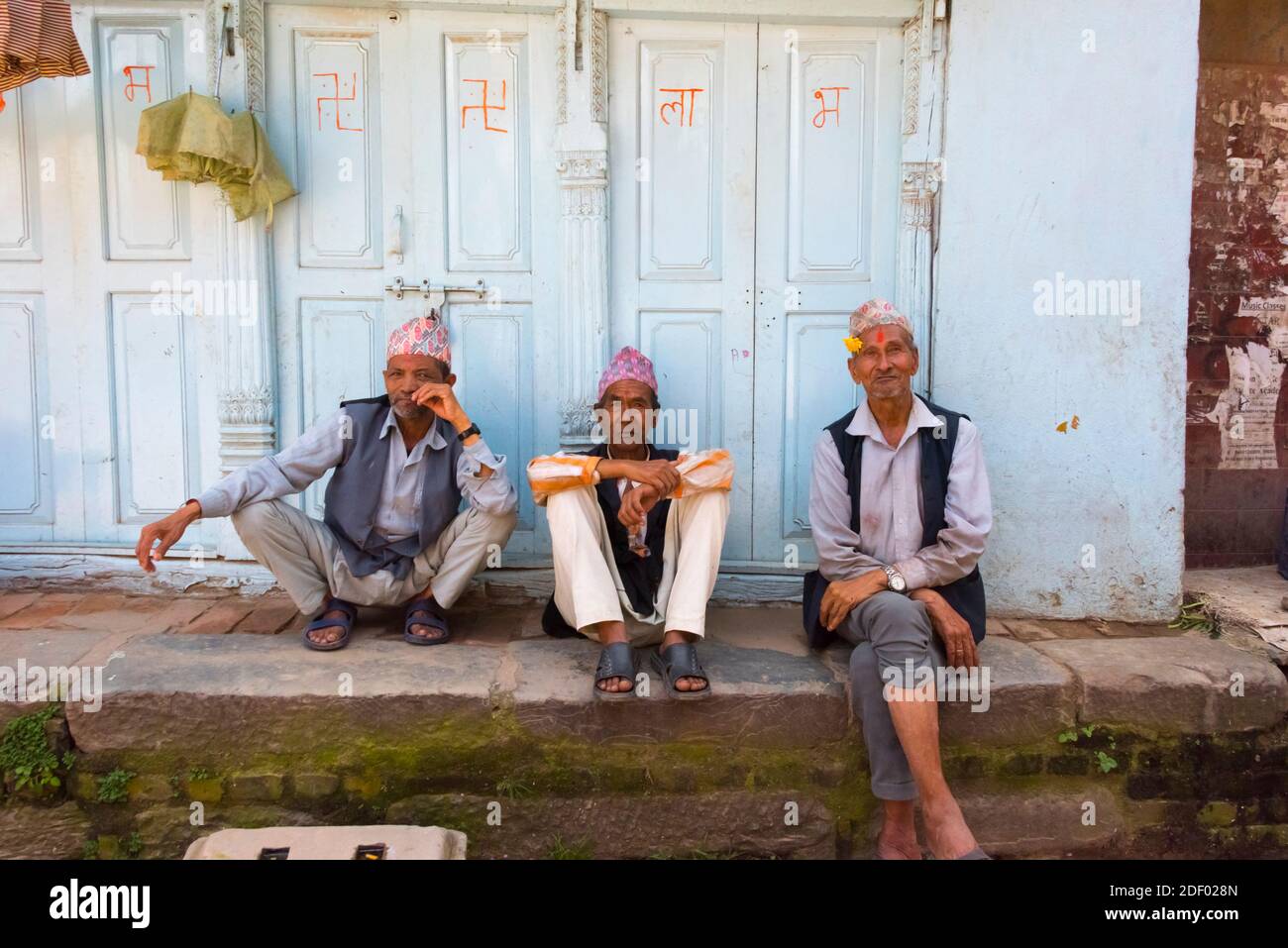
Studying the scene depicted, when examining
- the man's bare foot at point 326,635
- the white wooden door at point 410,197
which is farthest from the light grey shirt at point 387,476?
the white wooden door at point 410,197

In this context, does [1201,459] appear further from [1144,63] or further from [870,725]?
[870,725]

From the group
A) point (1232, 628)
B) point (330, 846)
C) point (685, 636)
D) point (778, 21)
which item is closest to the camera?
point (330, 846)

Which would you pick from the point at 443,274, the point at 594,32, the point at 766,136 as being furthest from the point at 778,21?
the point at 443,274

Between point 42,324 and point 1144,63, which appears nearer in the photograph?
point 1144,63

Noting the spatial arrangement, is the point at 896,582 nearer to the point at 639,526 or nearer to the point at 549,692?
the point at 639,526

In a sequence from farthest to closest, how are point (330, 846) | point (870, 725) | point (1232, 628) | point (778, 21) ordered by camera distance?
1. point (778, 21)
2. point (1232, 628)
3. point (870, 725)
4. point (330, 846)

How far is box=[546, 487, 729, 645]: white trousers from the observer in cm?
321

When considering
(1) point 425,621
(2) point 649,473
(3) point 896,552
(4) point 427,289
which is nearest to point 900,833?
(3) point 896,552

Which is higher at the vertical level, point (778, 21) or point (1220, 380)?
point (778, 21)

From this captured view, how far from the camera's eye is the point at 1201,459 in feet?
15.6

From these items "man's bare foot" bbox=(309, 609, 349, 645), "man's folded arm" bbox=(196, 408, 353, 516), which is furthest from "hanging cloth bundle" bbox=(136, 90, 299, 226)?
"man's bare foot" bbox=(309, 609, 349, 645)

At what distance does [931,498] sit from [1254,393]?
2615 millimetres

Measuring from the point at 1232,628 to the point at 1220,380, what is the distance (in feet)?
5.18

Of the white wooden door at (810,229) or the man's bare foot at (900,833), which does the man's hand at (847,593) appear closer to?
the man's bare foot at (900,833)
